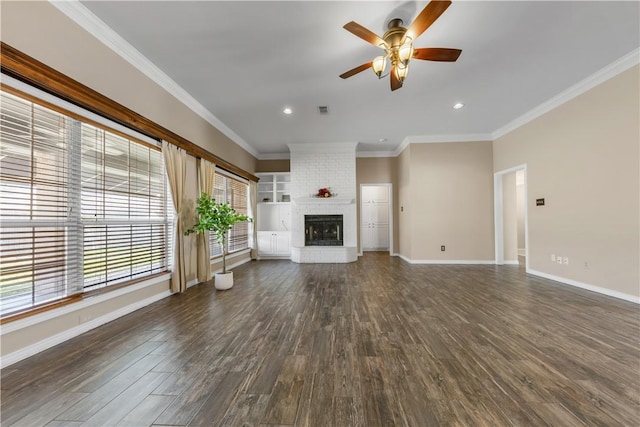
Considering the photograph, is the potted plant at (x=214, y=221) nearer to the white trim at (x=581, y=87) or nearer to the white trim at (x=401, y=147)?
the white trim at (x=401, y=147)

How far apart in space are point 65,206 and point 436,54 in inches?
152

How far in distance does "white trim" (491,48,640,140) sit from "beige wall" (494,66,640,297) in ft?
0.23

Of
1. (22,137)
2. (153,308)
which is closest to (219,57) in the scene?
(22,137)

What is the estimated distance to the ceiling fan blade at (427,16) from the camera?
191 cm

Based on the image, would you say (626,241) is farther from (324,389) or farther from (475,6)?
(324,389)

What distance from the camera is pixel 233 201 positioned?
5.97 meters

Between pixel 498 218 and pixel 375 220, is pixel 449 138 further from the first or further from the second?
pixel 375 220

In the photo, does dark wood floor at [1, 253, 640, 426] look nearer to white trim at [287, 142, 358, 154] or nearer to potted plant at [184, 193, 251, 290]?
potted plant at [184, 193, 251, 290]

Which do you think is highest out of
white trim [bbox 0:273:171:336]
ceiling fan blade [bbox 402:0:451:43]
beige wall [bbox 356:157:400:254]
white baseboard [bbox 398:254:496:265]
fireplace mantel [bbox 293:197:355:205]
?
ceiling fan blade [bbox 402:0:451:43]

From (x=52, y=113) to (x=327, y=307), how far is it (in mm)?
3334

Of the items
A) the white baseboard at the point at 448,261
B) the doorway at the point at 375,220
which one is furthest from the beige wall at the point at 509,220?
the doorway at the point at 375,220

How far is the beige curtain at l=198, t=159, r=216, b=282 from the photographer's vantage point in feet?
13.9

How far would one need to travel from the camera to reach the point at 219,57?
9.96 feet

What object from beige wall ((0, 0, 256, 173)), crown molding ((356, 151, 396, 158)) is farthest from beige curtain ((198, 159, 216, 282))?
crown molding ((356, 151, 396, 158))
